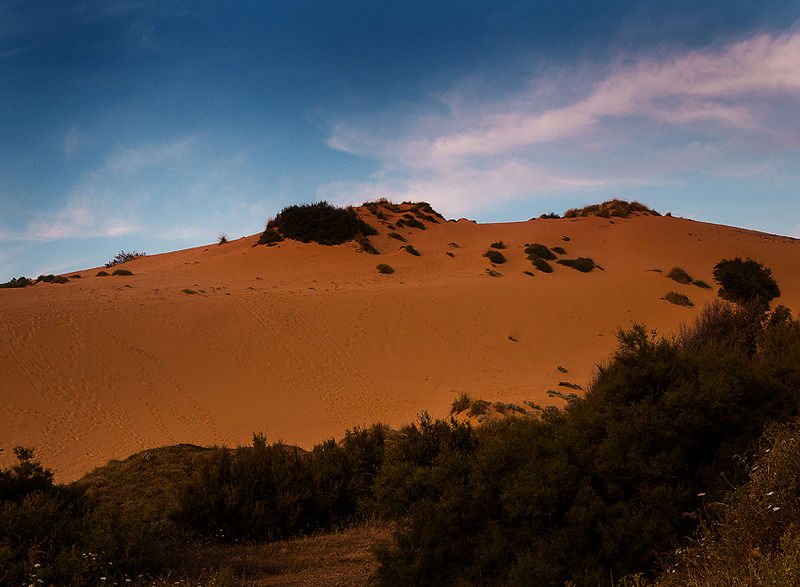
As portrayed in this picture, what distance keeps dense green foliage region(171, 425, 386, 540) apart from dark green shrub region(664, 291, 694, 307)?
65.6 ft

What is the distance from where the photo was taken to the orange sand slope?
38.7 feet

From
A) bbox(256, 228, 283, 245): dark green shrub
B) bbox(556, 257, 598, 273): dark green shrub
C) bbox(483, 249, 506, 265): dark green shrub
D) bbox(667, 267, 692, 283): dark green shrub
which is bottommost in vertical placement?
bbox(667, 267, 692, 283): dark green shrub

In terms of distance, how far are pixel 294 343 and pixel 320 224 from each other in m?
17.8

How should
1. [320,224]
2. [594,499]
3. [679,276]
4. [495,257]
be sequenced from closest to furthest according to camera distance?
[594,499] → [679,276] → [495,257] → [320,224]

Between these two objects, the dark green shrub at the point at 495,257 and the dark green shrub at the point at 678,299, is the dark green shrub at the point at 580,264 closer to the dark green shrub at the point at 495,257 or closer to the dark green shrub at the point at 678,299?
the dark green shrub at the point at 495,257

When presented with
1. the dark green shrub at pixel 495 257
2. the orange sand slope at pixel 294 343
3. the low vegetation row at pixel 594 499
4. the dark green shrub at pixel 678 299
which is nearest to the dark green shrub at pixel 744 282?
the dark green shrub at pixel 678 299

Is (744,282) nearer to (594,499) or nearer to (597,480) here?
(597,480)

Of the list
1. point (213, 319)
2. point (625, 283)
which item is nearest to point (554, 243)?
point (625, 283)

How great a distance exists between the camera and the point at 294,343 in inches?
667

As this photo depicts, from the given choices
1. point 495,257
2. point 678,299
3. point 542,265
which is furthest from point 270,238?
point 678,299

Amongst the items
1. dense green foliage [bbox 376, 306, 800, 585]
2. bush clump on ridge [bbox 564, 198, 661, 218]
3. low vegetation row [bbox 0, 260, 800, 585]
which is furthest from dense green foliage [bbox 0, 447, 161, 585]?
bush clump on ridge [bbox 564, 198, 661, 218]

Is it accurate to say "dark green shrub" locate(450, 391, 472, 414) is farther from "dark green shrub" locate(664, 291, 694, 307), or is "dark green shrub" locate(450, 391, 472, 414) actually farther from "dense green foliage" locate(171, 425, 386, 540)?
"dark green shrub" locate(664, 291, 694, 307)

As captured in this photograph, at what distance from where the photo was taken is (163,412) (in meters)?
12.3

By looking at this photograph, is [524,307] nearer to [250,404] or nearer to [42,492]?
[250,404]
